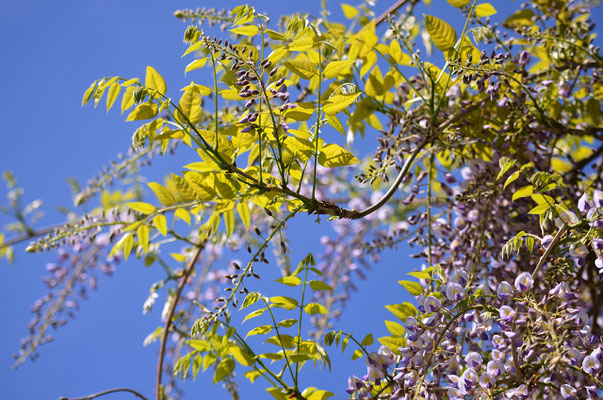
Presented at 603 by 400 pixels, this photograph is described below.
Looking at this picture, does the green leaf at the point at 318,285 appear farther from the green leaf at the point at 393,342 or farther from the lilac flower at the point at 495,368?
the lilac flower at the point at 495,368

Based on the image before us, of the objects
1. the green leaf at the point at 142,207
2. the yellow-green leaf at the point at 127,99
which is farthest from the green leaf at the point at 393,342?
the yellow-green leaf at the point at 127,99

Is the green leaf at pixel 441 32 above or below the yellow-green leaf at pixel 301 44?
above

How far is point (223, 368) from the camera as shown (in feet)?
3.24

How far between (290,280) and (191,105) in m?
0.33

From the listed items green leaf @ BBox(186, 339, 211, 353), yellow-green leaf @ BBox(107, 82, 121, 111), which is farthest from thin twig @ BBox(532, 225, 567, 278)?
yellow-green leaf @ BBox(107, 82, 121, 111)

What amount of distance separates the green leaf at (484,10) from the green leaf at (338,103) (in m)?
0.41

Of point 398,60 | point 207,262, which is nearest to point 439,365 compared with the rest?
point 398,60

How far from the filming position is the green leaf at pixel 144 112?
2.67ft

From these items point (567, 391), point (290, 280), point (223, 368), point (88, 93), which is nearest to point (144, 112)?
point (88, 93)

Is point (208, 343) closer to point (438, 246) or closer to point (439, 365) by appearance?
point (439, 365)

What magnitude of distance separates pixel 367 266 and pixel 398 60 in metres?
1.31

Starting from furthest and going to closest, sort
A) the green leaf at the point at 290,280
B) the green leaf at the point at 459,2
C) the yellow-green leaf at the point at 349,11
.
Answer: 1. the yellow-green leaf at the point at 349,11
2. the green leaf at the point at 459,2
3. the green leaf at the point at 290,280

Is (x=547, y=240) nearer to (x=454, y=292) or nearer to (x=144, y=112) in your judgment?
(x=454, y=292)

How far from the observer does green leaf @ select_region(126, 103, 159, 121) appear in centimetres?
81
